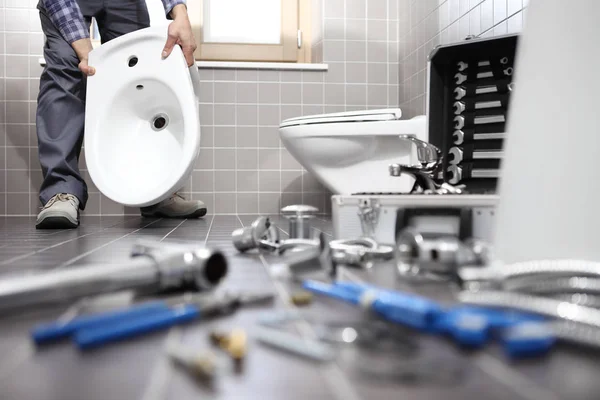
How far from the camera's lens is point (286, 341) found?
45 cm

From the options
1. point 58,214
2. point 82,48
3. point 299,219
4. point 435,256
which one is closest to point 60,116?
point 82,48

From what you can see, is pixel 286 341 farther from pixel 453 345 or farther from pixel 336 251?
pixel 336 251

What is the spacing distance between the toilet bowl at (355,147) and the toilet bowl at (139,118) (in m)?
0.47

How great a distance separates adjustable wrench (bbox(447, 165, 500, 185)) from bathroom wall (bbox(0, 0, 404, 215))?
4.10 feet

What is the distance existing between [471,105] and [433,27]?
35.4 inches

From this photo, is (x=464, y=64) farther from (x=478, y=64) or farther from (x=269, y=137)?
(x=269, y=137)

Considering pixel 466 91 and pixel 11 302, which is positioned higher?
pixel 466 91

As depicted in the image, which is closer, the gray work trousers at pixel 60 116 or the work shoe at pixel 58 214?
the work shoe at pixel 58 214

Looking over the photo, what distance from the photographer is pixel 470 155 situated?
1.55 meters

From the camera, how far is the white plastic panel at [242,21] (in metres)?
2.87

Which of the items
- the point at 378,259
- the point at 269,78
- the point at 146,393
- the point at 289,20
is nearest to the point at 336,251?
the point at 378,259

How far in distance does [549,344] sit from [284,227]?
138 centimetres

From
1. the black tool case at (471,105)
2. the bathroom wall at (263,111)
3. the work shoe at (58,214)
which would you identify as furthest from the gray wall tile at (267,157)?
the black tool case at (471,105)

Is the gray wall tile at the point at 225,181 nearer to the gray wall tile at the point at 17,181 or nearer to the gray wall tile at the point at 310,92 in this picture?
Result: the gray wall tile at the point at 310,92
